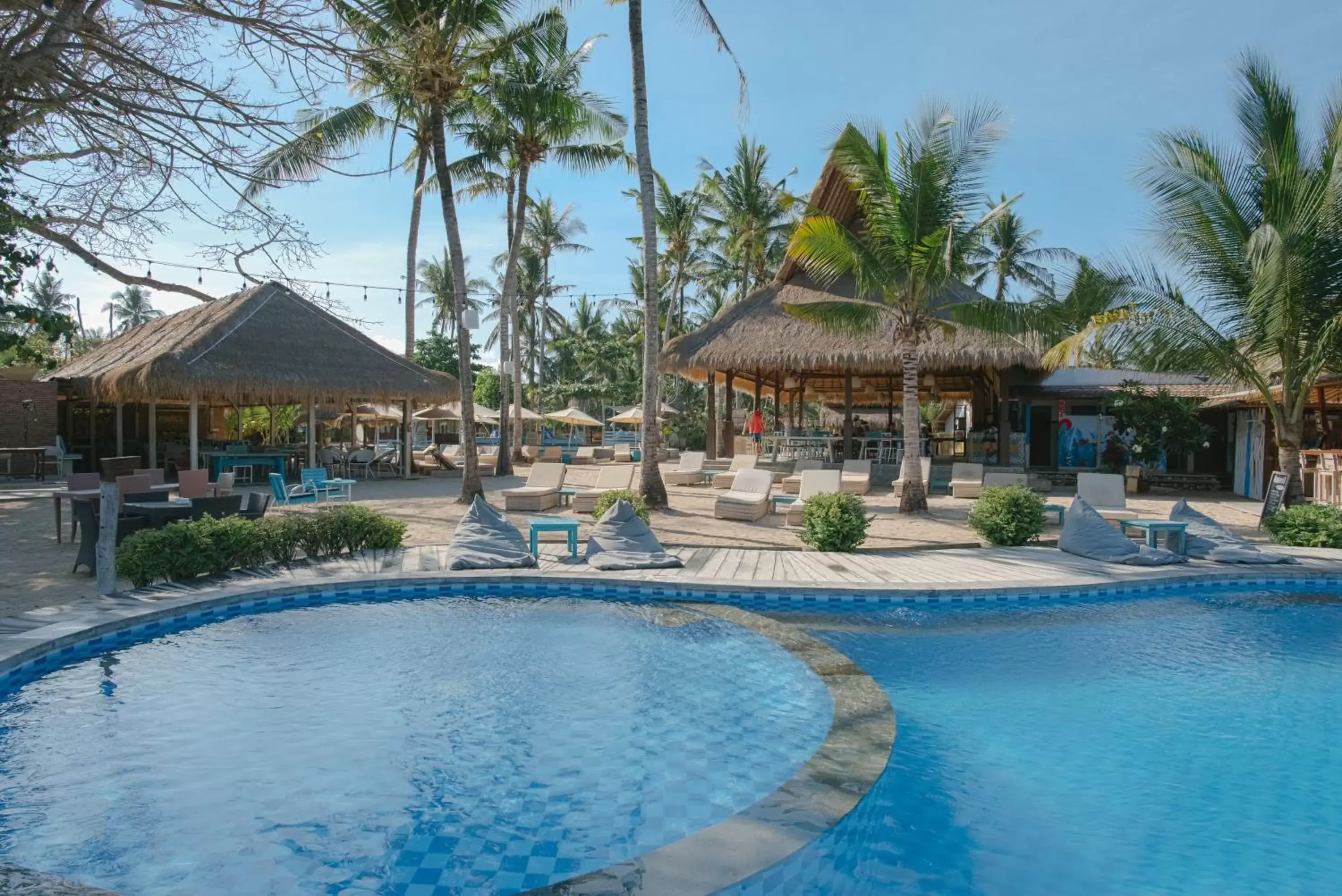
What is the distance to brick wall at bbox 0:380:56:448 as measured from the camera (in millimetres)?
19031

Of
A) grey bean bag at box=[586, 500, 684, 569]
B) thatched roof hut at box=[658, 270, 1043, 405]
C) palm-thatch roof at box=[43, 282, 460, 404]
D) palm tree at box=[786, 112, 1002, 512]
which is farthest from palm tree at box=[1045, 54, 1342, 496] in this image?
palm-thatch roof at box=[43, 282, 460, 404]

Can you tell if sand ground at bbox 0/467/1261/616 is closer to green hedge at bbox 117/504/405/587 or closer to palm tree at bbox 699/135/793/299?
green hedge at bbox 117/504/405/587

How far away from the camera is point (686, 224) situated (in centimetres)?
2783

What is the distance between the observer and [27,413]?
19250mm

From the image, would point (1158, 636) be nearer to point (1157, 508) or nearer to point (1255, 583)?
point (1255, 583)

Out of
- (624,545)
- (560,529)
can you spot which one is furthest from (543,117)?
(624,545)

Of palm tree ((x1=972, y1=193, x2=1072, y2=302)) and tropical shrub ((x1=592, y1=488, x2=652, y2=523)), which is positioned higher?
palm tree ((x1=972, y1=193, x2=1072, y2=302))

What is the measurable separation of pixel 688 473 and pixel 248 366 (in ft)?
29.8

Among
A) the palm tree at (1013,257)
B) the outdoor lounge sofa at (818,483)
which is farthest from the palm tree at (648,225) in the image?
the palm tree at (1013,257)

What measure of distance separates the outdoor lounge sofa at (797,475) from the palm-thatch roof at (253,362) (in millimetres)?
8170

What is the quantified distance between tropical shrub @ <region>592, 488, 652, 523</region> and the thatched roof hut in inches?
295

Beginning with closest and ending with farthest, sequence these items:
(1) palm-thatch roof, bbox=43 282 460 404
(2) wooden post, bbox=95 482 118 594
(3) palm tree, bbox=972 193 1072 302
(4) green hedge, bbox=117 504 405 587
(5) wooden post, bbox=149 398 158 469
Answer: (2) wooden post, bbox=95 482 118 594 < (4) green hedge, bbox=117 504 405 587 < (1) palm-thatch roof, bbox=43 282 460 404 < (5) wooden post, bbox=149 398 158 469 < (3) palm tree, bbox=972 193 1072 302

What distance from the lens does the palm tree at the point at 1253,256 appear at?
9.45 m

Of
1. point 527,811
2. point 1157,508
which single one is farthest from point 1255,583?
point 527,811
